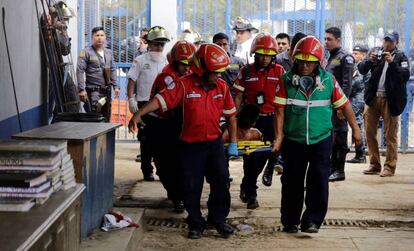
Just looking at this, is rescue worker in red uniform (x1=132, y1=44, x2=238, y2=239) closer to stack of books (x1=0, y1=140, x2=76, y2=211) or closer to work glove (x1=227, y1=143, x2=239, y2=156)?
work glove (x1=227, y1=143, x2=239, y2=156)

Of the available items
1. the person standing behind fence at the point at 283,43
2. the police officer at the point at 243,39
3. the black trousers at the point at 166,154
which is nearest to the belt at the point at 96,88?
the police officer at the point at 243,39

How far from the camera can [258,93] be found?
8531 millimetres

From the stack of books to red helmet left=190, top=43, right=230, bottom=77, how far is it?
9.23 feet

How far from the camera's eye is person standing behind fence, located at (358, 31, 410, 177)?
10.9 m

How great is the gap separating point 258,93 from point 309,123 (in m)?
1.46

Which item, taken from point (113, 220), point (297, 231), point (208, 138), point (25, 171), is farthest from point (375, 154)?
point (25, 171)

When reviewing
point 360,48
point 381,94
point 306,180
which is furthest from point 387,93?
point 306,180

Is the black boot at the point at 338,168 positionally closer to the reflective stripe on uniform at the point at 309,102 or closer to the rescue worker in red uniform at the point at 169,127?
the rescue worker in red uniform at the point at 169,127

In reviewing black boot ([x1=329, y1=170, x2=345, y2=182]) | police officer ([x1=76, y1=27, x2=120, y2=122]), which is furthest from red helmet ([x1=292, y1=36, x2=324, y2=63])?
police officer ([x1=76, y1=27, x2=120, y2=122])

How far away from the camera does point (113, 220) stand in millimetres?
6645

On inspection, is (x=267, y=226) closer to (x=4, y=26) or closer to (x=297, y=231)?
(x=297, y=231)

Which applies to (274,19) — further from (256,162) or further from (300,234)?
(300,234)

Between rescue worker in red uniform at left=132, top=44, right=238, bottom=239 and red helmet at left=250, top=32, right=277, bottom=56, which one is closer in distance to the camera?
rescue worker in red uniform at left=132, top=44, right=238, bottom=239

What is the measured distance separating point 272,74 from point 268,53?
265 millimetres
